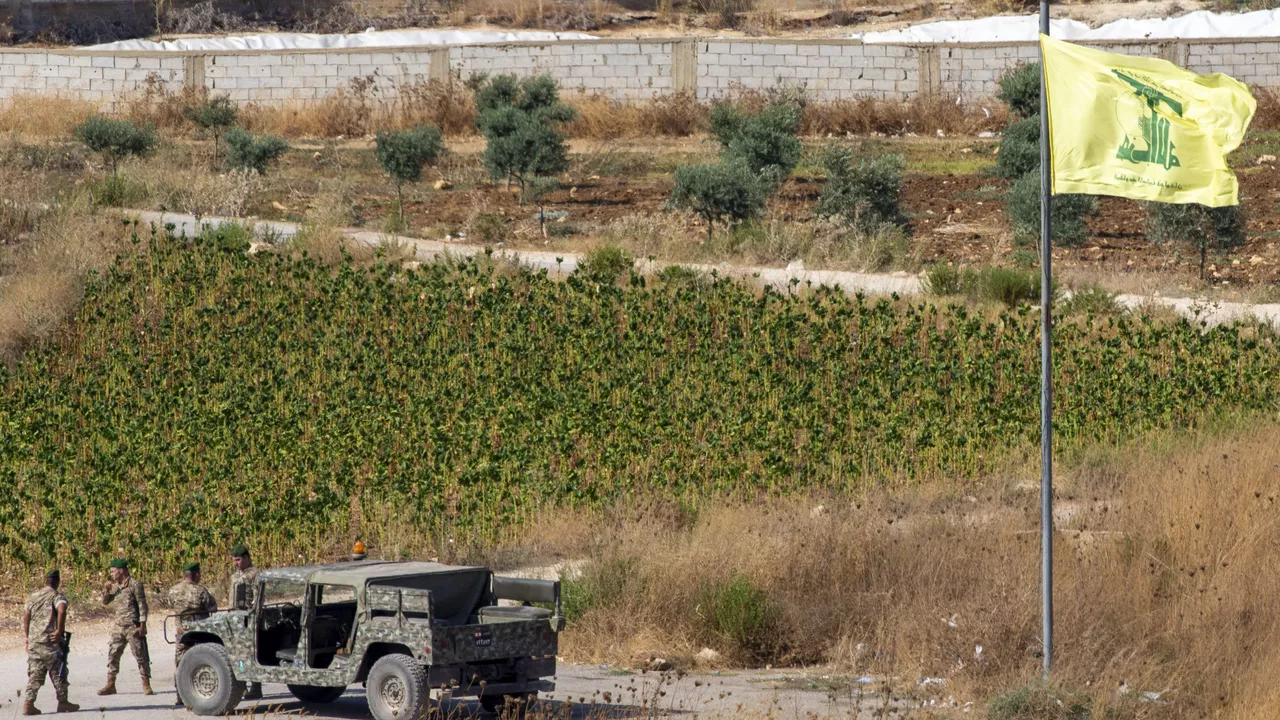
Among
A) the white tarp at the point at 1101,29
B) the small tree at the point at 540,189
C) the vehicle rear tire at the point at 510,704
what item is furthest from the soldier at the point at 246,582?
the white tarp at the point at 1101,29

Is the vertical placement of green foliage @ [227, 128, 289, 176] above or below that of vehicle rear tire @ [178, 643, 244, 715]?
above

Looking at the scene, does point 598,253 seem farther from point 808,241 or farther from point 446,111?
point 446,111

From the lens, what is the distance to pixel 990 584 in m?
12.0

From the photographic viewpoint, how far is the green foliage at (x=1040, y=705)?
32.4ft

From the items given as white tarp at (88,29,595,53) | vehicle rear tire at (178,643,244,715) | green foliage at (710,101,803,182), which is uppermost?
white tarp at (88,29,595,53)

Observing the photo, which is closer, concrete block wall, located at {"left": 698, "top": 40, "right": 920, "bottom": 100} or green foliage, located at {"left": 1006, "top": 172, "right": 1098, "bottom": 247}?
green foliage, located at {"left": 1006, "top": 172, "right": 1098, "bottom": 247}

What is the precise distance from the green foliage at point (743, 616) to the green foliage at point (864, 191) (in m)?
13.9

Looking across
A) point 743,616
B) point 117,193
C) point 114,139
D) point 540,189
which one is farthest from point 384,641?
point 114,139

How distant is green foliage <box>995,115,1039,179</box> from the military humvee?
1912cm

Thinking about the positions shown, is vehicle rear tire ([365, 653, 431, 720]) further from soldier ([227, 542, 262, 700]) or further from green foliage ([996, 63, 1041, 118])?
green foliage ([996, 63, 1041, 118])

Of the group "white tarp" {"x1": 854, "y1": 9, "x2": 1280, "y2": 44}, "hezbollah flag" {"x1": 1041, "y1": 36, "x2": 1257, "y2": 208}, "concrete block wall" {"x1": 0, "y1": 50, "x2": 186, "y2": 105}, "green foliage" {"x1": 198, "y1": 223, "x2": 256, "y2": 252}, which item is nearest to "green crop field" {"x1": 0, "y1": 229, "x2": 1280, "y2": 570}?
"green foliage" {"x1": 198, "y1": 223, "x2": 256, "y2": 252}

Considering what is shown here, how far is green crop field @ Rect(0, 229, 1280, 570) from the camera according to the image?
15125 millimetres

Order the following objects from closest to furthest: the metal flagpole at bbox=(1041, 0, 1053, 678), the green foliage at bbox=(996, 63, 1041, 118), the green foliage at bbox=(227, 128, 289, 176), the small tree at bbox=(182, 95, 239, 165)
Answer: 1. the metal flagpole at bbox=(1041, 0, 1053, 678)
2. the green foliage at bbox=(227, 128, 289, 176)
3. the green foliage at bbox=(996, 63, 1041, 118)
4. the small tree at bbox=(182, 95, 239, 165)

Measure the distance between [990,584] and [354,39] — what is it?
3941cm
